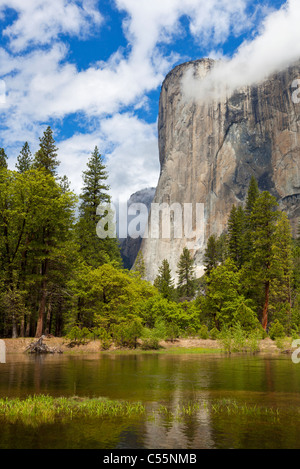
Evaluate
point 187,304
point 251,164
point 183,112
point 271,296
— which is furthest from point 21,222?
point 183,112

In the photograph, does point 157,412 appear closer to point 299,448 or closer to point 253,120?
point 299,448

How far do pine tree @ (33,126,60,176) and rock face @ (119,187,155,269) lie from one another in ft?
409

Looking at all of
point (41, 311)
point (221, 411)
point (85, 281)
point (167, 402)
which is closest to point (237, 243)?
point (85, 281)

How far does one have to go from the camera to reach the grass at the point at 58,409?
801 centimetres

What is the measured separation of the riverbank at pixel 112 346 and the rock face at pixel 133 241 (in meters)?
133

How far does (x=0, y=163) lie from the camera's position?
45156 millimetres

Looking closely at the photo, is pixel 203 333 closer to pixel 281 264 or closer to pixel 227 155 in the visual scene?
pixel 281 264

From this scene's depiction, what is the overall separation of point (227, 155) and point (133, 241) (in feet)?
239

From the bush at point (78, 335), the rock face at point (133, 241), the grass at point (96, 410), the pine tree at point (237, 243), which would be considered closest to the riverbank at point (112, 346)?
the bush at point (78, 335)

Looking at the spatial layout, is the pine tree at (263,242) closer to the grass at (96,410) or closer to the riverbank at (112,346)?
the riverbank at (112,346)

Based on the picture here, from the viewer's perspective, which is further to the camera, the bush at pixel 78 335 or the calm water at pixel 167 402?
the bush at pixel 78 335

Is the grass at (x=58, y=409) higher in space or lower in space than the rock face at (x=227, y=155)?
lower

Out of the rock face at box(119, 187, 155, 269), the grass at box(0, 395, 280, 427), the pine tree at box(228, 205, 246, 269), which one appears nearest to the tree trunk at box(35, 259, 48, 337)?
the grass at box(0, 395, 280, 427)
